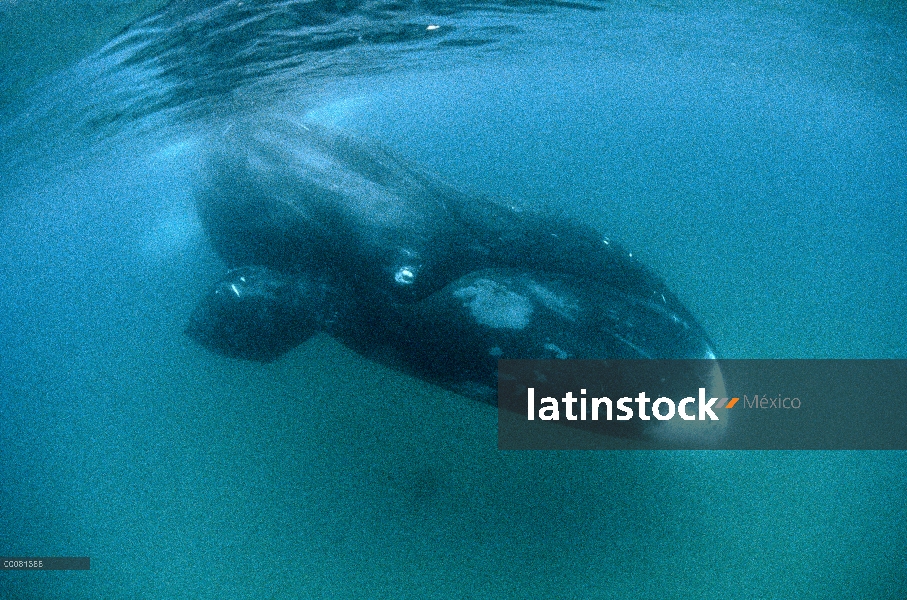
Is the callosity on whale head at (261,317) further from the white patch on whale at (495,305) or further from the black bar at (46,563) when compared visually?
the black bar at (46,563)

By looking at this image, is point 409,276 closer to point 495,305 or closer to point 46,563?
point 495,305

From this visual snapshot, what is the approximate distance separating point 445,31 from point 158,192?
9.94m

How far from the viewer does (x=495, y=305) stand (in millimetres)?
8945

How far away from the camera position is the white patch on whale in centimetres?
876

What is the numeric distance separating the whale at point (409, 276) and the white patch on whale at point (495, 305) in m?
0.02

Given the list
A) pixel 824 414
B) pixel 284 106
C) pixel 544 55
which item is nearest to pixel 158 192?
pixel 284 106

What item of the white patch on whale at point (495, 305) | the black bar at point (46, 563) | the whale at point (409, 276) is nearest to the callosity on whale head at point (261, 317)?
the whale at point (409, 276)

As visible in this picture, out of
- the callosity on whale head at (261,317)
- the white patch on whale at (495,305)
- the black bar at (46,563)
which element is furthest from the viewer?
the callosity on whale head at (261,317)

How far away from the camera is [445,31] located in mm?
A: 13250

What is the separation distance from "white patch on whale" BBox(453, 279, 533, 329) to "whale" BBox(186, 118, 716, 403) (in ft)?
0.08

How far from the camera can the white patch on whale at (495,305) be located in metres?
8.76

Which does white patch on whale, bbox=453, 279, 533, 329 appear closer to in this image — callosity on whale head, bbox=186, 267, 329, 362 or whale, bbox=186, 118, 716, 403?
whale, bbox=186, 118, 716, 403

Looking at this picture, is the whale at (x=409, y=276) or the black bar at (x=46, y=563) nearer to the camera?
the whale at (x=409, y=276)

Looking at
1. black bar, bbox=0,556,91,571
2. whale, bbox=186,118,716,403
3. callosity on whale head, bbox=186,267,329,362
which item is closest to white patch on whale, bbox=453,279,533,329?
whale, bbox=186,118,716,403
